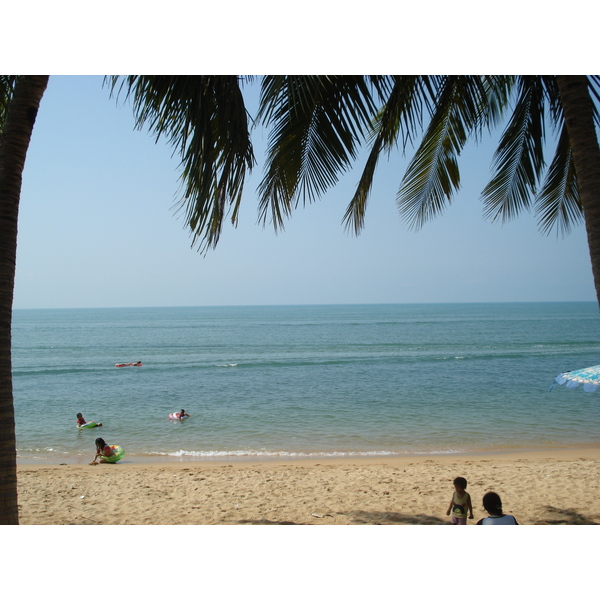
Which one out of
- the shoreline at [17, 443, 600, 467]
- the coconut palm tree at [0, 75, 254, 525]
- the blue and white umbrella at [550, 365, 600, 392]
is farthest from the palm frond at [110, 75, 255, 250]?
the shoreline at [17, 443, 600, 467]

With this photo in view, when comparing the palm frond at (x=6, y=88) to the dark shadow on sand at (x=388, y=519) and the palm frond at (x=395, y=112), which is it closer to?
the palm frond at (x=395, y=112)

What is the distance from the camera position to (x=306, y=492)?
620cm

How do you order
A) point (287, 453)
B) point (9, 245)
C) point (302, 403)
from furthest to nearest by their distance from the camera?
point (302, 403) < point (287, 453) < point (9, 245)

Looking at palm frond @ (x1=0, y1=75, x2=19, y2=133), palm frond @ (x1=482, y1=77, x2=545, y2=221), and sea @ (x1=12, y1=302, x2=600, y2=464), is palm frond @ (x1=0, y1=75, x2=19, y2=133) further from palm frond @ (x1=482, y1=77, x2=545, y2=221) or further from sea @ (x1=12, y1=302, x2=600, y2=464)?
sea @ (x1=12, y1=302, x2=600, y2=464)

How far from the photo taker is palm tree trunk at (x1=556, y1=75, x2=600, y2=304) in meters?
2.86

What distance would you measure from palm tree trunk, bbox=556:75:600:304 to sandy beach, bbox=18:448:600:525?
11.3ft

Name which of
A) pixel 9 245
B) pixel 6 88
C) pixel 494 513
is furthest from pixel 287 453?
pixel 6 88

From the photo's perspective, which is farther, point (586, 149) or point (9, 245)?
point (586, 149)

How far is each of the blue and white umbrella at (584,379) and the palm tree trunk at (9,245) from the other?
14.6 feet

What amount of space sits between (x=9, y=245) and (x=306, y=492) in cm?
482

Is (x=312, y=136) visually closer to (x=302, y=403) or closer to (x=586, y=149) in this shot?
(x=586, y=149)
